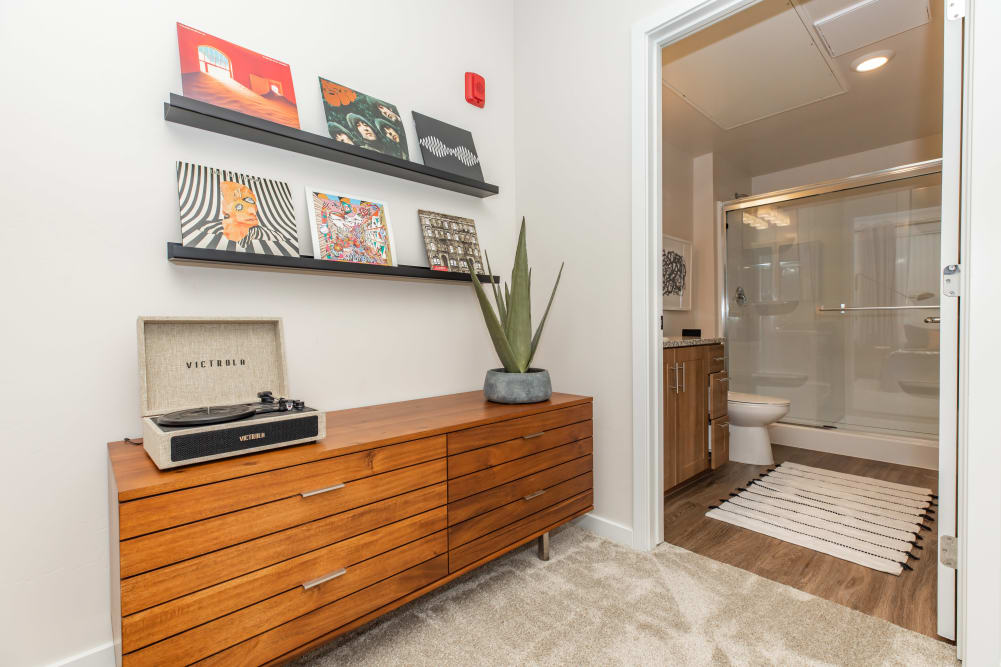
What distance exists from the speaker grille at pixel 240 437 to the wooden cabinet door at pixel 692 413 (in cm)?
185

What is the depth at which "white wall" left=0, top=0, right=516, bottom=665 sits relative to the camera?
1125 mm

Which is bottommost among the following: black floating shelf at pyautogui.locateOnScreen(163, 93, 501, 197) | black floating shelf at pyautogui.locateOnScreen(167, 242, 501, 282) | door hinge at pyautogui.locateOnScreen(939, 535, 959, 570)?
door hinge at pyautogui.locateOnScreen(939, 535, 959, 570)

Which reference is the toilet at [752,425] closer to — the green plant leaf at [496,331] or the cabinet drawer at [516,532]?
the cabinet drawer at [516,532]

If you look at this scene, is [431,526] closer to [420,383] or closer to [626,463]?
[420,383]

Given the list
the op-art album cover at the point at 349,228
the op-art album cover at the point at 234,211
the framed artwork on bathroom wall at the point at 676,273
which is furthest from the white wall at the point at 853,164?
the op-art album cover at the point at 234,211

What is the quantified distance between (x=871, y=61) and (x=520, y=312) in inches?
97.4

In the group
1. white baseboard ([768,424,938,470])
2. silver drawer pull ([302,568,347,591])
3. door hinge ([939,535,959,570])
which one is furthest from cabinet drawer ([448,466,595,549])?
white baseboard ([768,424,938,470])

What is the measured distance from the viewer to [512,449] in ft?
5.21

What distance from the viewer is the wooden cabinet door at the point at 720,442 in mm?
2723

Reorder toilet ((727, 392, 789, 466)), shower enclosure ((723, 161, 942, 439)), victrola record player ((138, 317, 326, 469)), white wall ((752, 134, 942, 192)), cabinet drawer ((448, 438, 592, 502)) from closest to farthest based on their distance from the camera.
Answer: victrola record player ((138, 317, 326, 469)) → cabinet drawer ((448, 438, 592, 502)) → toilet ((727, 392, 789, 466)) → shower enclosure ((723, 161, 942, 439)) → white wall ((752, 134, 942, 192))

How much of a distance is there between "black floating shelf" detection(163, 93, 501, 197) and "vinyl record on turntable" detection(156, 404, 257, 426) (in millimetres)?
796

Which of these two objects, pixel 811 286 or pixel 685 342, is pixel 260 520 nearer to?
pixel 685 342

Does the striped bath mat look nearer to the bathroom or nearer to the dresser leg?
the bathroom

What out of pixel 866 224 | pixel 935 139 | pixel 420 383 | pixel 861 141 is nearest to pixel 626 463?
pixel 420 383
